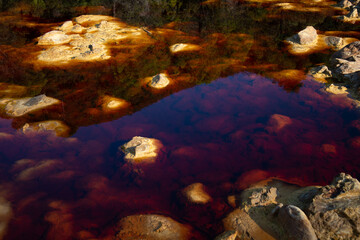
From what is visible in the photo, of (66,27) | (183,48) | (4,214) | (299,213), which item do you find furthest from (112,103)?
(66,27)

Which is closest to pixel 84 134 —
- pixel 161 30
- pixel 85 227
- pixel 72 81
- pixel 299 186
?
pixel 85 227

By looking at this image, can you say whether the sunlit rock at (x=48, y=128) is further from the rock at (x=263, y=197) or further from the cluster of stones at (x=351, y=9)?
the cluster of stones at (x=351, y=9)

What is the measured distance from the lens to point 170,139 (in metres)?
7.23

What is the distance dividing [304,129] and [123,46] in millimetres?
10240

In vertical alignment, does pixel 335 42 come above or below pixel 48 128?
above

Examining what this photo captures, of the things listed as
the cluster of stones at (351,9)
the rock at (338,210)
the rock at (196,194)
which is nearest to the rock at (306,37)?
the cluster of stones at (351,9)

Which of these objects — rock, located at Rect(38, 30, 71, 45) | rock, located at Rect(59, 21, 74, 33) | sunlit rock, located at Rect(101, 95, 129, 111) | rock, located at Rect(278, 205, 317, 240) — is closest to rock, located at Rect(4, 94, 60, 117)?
sunlit rock, located at Rect(101, 95, 129, 111)

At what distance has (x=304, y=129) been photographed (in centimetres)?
728

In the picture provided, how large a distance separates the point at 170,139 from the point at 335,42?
10.6m

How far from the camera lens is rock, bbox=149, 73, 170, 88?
32.2 ft

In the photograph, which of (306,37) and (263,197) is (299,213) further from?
(306,37)

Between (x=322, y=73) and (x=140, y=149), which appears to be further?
(x=322, y=73)

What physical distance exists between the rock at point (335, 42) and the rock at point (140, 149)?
10.9 metres

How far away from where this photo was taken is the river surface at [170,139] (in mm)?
5414
